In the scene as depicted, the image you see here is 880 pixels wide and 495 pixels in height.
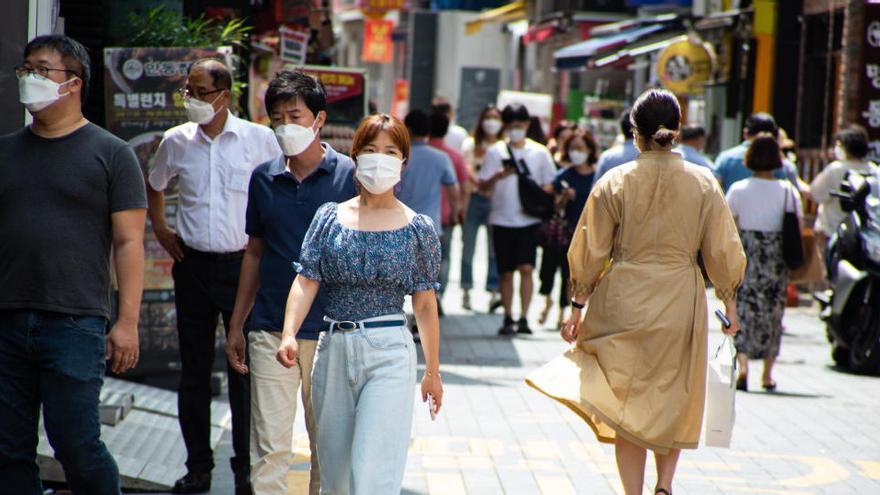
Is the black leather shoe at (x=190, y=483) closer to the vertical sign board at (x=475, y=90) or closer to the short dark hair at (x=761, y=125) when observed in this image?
the short dark hair at (x=761, y=125)

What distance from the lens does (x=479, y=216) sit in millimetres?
15312

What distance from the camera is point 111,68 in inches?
360

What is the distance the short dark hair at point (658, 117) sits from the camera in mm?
6758

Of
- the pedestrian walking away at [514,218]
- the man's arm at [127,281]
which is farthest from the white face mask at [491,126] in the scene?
the man's arm at [127,281]

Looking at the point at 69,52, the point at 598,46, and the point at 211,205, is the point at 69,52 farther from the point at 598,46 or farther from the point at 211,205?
the point at 598,46

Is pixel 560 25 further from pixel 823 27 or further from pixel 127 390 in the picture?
pixel 127 390

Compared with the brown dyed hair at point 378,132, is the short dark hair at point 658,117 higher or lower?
higher

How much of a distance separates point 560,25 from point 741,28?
11.9 meters

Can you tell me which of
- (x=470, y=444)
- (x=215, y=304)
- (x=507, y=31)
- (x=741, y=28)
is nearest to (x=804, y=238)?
(x=470, y=444)

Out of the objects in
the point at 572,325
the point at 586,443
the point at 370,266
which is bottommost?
the point at 586,443

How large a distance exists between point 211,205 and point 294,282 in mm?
1627

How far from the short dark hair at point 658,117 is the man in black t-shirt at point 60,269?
243 centimetres

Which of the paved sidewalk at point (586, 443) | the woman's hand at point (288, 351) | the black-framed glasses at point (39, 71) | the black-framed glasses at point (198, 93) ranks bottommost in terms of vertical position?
the paved sidewalk at point (586, 443)

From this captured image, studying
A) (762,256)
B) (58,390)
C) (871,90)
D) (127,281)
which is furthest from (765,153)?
(58,390)
